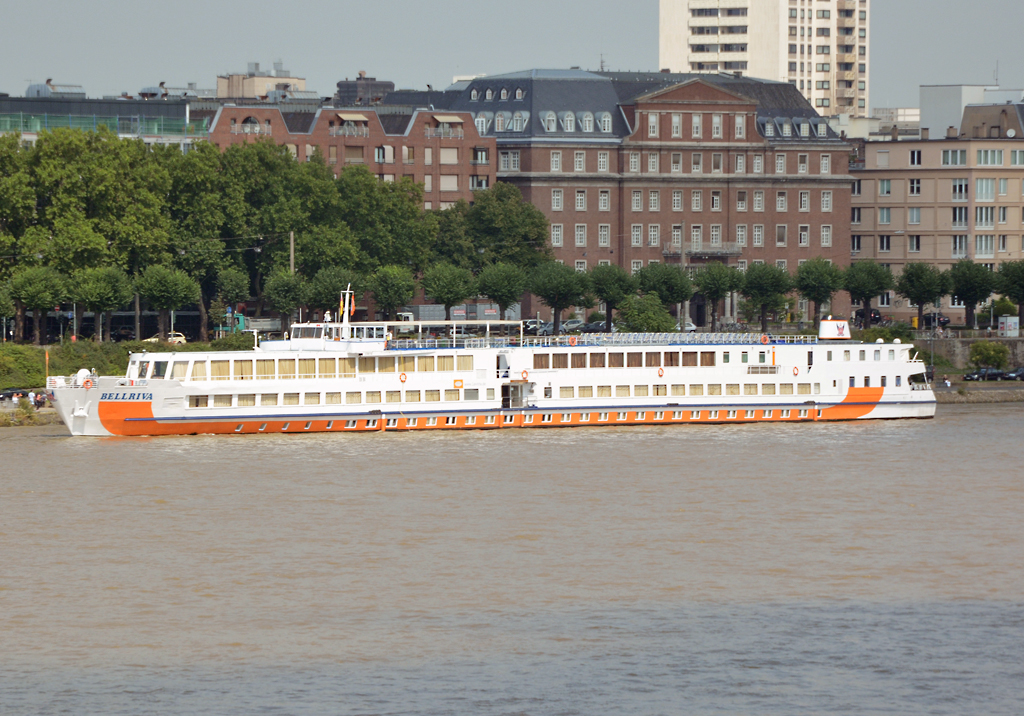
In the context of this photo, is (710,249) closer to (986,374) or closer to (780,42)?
(986,374)

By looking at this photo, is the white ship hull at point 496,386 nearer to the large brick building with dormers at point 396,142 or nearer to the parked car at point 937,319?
the parked car at point 937,319

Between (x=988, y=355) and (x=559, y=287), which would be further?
(x=559, y=287)

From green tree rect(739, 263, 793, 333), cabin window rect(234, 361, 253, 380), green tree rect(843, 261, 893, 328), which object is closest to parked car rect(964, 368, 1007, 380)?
green tree rect(843, 261, 893, 328)

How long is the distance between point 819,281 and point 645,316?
1473cm

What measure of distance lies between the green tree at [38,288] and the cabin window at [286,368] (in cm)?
2033

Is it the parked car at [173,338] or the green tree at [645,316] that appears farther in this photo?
the green tree at [645,316]

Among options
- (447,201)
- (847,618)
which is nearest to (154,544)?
(847,618)

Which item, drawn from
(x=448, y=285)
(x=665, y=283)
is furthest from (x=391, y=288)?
(x=665, y=283)

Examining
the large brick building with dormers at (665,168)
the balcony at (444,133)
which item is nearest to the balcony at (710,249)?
the large brick building with dormers at (665,168)

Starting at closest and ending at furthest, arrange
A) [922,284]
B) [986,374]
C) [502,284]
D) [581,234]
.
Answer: [986,374] < [502,284] < [922,284] < [581,234]

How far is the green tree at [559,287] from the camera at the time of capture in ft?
309

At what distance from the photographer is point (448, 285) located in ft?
306

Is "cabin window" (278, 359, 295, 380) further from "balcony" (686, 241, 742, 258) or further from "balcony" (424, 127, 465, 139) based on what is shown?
"balcony" (686, 241, 742, 258)

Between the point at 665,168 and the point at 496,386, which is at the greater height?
the point at 665,168
